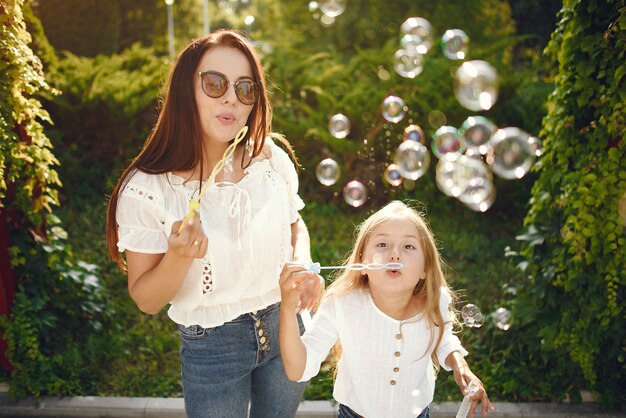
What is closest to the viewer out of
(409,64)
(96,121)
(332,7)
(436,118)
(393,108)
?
(393,108)

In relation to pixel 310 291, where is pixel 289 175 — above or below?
above

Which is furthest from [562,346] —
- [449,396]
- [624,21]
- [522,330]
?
[624,21]

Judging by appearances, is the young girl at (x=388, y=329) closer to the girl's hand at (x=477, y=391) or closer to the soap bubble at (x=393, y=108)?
the girl's hand at (x=477, y=391)

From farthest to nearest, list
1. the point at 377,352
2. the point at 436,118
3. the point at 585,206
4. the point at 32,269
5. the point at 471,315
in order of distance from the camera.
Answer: the point at 436,118, the point at 32,269, the point at 585,206, the point at 471,315, the point at 377,352

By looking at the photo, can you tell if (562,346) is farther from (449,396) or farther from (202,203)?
(202,203)

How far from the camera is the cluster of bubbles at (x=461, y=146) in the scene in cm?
370

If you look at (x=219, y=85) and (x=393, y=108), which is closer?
(x=219, y=85)

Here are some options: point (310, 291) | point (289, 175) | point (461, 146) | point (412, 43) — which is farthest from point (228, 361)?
point (412, 43)

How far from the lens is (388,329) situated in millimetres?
2271

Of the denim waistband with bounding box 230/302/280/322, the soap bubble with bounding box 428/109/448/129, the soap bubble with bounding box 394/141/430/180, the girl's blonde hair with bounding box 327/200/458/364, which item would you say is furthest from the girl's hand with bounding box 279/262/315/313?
the soap bubble with bounding box 428/109/448/129

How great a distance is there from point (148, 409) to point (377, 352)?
2.01m

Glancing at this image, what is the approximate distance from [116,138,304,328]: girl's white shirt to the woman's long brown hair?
51 mm

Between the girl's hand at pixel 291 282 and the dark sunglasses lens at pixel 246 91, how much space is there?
58 cm

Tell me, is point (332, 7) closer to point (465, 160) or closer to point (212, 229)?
point (465, 160)
